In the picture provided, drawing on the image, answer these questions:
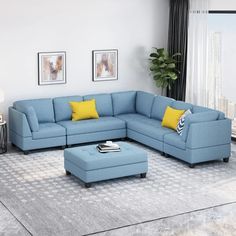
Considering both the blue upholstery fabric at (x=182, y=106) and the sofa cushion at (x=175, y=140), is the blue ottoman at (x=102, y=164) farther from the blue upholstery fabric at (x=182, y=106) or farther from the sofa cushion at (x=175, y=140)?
the blue upholstery fabric at (x=182, y=106)

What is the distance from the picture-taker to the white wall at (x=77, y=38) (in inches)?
399

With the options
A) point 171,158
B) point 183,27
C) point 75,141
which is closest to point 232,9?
point 183,27

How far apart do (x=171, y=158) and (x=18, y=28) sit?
3.60m

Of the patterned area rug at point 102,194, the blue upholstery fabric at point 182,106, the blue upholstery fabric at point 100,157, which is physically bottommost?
the patterned area rug at point 102,194

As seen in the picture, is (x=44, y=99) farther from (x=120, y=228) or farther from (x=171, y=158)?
(x=120, y=228)

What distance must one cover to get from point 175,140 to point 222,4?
9.82 feet

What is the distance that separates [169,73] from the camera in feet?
36.4

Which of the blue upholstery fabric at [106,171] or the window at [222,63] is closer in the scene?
the blue upholstery fabric at [106,171]

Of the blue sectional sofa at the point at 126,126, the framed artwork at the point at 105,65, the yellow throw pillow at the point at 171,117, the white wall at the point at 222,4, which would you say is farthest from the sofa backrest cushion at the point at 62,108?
the white wall at the point at 222,4

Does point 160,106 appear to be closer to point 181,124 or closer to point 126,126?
point 126,126

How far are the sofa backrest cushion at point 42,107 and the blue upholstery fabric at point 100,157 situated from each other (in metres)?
1.89

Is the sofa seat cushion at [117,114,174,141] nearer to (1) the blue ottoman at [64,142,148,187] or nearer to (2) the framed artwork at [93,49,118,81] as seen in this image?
(2) the framed artwork at [93,49,118,81]

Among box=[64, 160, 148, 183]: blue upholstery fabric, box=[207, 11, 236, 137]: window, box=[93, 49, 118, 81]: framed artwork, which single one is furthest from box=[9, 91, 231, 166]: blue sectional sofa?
box=[207, 11, 236, 137]: window

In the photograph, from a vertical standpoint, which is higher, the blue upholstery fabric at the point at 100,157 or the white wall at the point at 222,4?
the white wall at the point at 222,4
